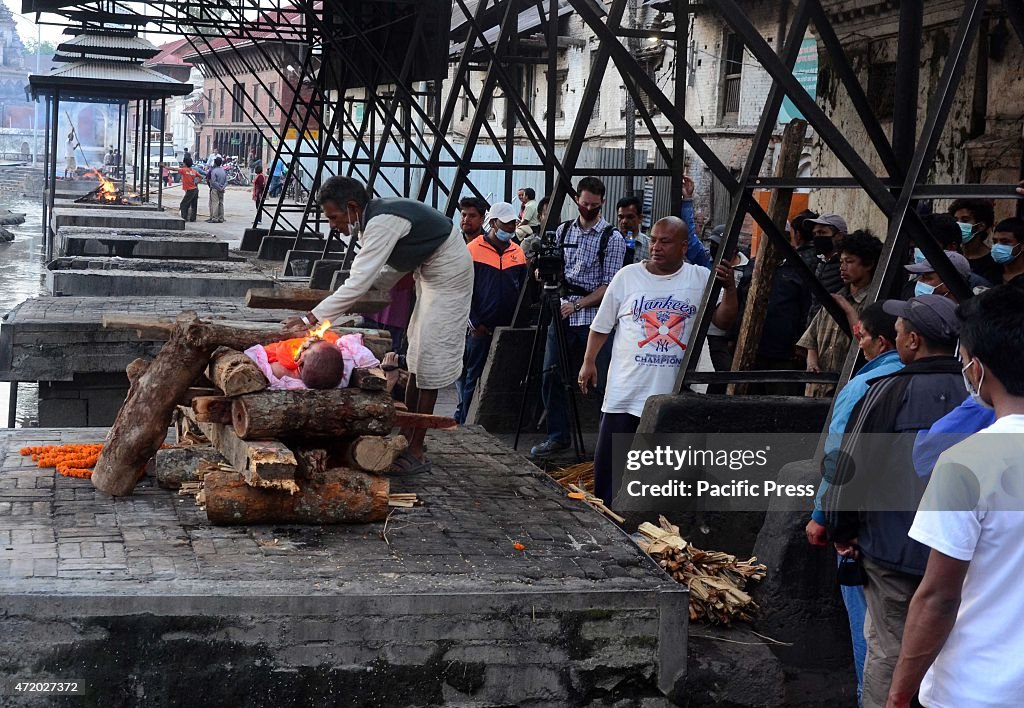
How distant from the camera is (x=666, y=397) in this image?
7176 millimetres

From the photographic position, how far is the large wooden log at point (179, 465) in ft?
21.2

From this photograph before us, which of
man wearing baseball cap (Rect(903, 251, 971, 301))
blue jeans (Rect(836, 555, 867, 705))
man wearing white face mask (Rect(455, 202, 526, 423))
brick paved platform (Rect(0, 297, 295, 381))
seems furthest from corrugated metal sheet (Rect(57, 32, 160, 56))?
blue jeans (Rect(836, 555, 867, 705))

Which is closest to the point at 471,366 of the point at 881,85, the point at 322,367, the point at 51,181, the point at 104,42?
the point at 322,367

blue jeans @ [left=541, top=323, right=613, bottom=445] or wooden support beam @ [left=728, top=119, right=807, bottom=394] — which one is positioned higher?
wooden support beam @ [left=728, top=119, right=807, bottom=394]

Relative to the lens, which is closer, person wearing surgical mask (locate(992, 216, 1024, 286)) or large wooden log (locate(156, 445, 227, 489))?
large wooden log (locate(156, 445, 227, 489))

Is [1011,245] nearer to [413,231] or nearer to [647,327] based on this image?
[647,327]

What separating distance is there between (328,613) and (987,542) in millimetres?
2747

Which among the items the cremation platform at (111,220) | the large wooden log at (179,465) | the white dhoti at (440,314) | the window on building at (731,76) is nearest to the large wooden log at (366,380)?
the large wooden log at (179,465)

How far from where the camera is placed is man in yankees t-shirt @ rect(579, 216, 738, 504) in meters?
7.43

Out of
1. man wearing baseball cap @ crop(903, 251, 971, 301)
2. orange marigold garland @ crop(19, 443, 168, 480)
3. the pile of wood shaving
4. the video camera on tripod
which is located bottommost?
the pile of wood shaving

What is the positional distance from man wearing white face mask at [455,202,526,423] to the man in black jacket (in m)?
6.02

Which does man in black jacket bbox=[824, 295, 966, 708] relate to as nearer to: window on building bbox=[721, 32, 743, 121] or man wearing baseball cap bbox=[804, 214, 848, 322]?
man wearing baseball cap bbox=[804, 214, 848, 322]

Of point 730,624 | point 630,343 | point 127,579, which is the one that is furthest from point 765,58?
point 127,579

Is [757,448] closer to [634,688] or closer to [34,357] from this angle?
[634,688]
